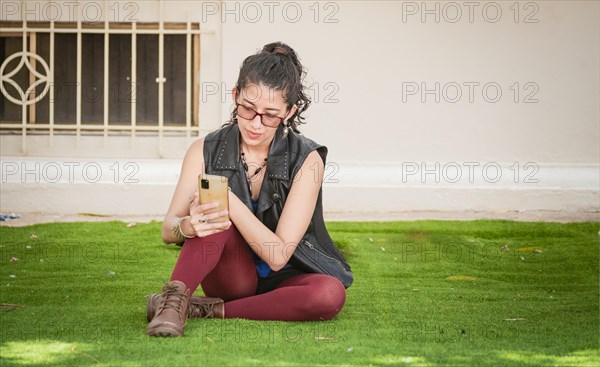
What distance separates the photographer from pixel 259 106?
3918 mm

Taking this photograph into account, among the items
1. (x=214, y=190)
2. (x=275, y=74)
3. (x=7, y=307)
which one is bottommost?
(x=7, y=307)

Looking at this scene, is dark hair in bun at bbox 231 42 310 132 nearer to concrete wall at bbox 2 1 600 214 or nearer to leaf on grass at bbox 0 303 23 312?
leaf on grass at bbox 0 303 23 312

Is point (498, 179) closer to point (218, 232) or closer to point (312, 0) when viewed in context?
point (312, 0)

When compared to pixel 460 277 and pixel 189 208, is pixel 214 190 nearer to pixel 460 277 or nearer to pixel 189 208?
pixel 189 208

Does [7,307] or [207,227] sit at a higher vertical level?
[207,227]

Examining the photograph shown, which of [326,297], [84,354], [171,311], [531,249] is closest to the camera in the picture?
[84,354]

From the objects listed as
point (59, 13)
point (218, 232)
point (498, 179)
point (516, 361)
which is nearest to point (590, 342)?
point (516, 361)

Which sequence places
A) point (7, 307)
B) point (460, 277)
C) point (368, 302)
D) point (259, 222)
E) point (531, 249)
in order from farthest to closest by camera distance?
point (531, 249)
point (460, 277)
point (368, 302)
point (7, 307)
point (259, 222)

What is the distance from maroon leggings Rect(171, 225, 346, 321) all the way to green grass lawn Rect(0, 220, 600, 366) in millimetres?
67

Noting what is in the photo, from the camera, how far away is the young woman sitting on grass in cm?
387

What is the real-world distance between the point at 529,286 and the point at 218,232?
214cm

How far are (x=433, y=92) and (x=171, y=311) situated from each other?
471 cm

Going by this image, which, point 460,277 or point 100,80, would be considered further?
point 100,80

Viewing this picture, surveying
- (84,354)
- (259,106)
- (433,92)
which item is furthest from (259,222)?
(433,92)
